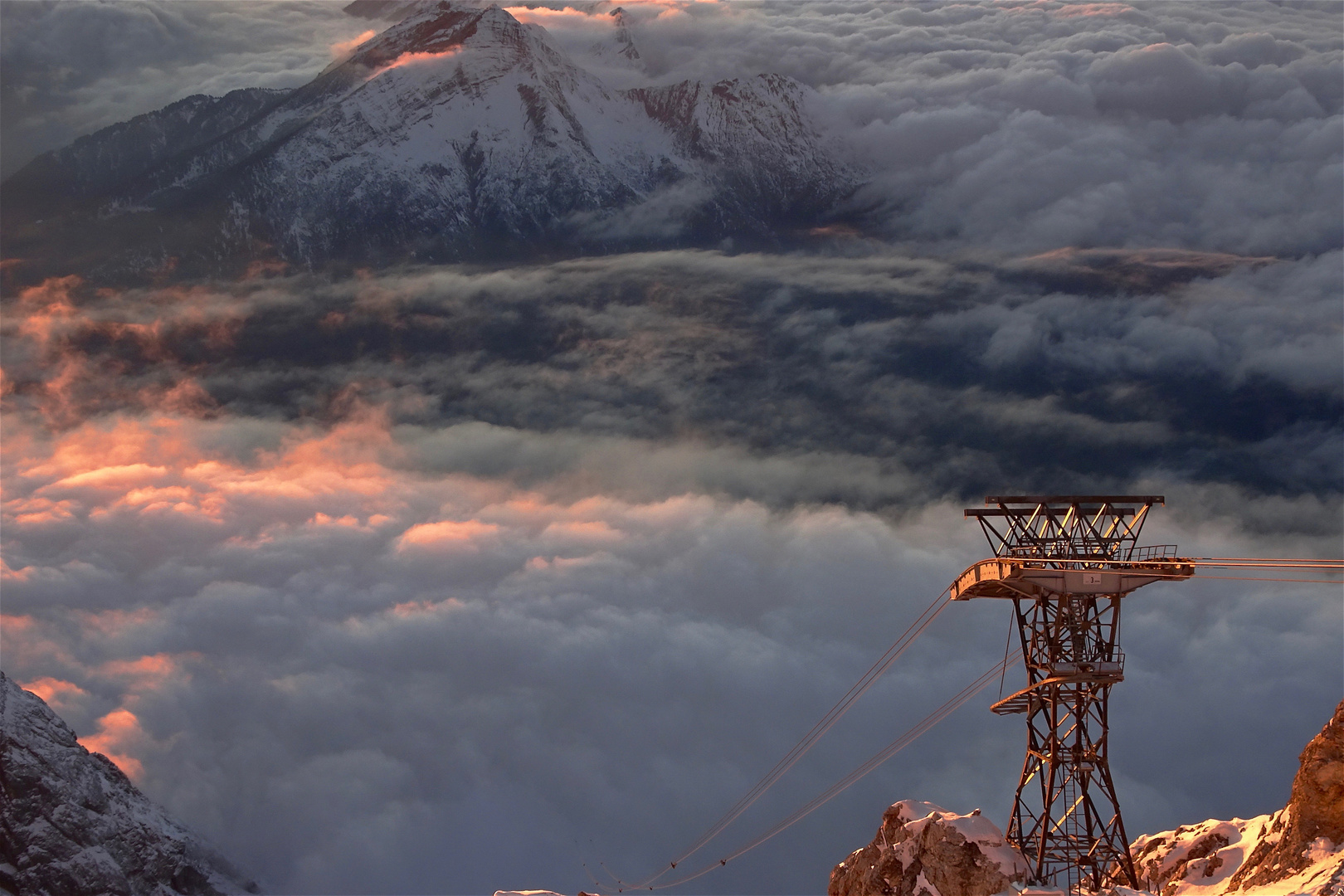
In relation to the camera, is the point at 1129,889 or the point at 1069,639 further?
the point at 1069,639

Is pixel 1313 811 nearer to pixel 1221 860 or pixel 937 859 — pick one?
pixel 1221 860

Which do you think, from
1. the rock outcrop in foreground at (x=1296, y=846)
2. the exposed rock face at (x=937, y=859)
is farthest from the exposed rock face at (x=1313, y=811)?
→ the exposed rock face at (x=937, y=859)

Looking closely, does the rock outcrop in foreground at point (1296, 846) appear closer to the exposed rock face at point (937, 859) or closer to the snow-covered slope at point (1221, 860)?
the snow-covered slope at point (1221, 860)

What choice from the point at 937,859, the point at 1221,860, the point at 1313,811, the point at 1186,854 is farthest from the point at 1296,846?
the point at 937,859

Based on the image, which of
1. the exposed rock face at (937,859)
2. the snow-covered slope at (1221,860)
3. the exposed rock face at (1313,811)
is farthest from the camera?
the exposed rock face at (937,859)

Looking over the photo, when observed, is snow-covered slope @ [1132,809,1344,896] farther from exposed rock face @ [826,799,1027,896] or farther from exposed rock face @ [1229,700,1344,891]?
exposed rock face @ [826,799,1027,896]

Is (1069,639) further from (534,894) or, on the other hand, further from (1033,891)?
(534,894)

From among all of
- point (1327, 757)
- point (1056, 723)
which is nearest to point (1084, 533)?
point (1056, 723)
